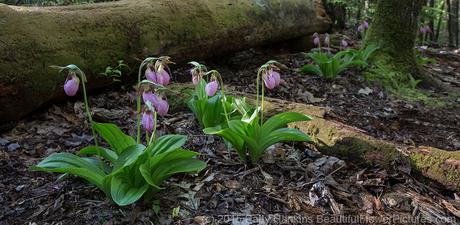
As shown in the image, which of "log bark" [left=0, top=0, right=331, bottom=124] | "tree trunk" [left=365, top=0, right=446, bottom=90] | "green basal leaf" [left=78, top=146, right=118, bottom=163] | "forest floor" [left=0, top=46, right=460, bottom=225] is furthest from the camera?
"tree trunk" [left=365, top=0, right=446, bottom=90]

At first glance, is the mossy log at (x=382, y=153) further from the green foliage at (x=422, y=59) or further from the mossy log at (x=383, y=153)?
the green foliage at (x=422, y=59)

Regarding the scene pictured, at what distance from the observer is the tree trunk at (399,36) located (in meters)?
4.95

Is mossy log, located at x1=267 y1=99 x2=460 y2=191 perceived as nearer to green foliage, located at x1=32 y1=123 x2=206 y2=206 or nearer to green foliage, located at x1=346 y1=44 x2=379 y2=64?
green foliage, located at x1=32 y1=123 x2=206 y2=206

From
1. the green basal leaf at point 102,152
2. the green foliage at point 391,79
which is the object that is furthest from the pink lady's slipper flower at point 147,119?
the green foliage at point 391,79

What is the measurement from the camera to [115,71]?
11.1ft

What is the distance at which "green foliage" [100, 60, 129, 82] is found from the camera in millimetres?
3330

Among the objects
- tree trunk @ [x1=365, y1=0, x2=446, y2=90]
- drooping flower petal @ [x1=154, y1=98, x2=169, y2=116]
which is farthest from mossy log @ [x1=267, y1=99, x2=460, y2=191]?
tree trunk @ [x1=365, y1=0, x2=446, y2=90]

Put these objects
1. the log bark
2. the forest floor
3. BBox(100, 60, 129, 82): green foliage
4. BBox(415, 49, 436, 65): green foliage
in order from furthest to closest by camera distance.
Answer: BBox(415, 49, 436, 65): green foliage < BBox(100, 60, 129, 82): green foliage < the log bark < the forest floor

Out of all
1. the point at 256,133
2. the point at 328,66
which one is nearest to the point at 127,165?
the point at 256,133

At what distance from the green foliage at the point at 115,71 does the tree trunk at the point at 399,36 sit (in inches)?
124

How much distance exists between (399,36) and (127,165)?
4.29 m

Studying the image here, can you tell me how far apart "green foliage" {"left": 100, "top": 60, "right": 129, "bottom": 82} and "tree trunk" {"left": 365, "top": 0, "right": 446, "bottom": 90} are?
10.4 feet

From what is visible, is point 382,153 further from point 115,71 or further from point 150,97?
point 115,71

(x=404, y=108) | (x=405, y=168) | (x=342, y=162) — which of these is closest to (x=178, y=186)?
(x=342, y=162)
